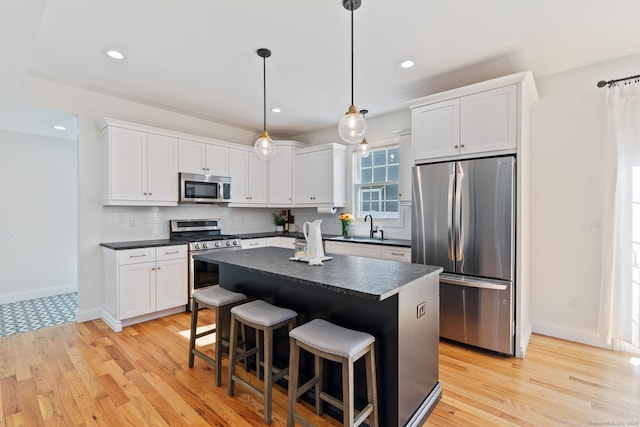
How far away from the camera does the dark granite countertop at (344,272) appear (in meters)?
1.62

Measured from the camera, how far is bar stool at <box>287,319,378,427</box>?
5.14 ft

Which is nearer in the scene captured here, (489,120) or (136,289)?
(489,120)

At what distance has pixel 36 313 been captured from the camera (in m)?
3.96

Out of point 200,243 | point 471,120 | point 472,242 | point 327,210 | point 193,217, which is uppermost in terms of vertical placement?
point 471,120

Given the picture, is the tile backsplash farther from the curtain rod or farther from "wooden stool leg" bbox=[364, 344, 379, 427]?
"wooden stool leg" bbox=[364, 344, 379, 427]

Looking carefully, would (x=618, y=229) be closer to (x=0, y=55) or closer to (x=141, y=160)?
(x=141, y=160)

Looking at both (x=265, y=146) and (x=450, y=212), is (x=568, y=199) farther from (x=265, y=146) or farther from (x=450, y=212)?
(x=265, y=146)

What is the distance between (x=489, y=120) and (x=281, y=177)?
3.28 metres

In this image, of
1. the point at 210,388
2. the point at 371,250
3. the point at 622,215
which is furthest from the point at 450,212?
the point at 210,388

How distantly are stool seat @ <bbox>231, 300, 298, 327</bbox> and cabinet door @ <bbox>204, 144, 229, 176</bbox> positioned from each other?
2843 mm

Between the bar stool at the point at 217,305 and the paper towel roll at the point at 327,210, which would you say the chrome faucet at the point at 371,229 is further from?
the bar stool at the point at 217,305

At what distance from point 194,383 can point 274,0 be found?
112 inches

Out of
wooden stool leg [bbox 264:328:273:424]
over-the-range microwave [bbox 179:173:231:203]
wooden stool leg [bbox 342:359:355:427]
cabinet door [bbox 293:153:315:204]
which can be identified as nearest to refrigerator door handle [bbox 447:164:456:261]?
wooden stool leg [bbox 342:359:355:427]

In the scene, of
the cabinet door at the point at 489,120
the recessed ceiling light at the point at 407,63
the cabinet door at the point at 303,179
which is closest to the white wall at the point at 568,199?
the cabinet door at the point at 489,120
